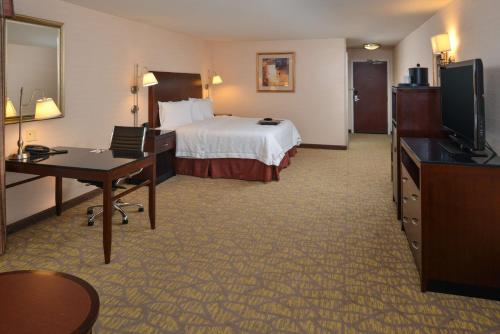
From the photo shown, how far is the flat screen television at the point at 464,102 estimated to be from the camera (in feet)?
7.97

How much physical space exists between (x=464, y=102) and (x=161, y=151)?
12.4 feet

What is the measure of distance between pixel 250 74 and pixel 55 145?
16.6ft

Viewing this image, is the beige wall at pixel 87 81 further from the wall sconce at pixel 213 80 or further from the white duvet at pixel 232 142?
the wall sconce at pixel 213 80

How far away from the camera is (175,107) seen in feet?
20.0

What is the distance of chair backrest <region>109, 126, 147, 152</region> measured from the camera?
3895 mm

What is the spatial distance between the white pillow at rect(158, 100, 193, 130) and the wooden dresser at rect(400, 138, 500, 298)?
4.30 metres

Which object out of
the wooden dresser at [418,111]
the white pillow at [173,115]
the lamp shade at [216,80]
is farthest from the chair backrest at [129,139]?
the lamp shade at [216,80]

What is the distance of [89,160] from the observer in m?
3.14

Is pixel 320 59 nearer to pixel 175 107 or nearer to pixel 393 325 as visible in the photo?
pixel 175 107

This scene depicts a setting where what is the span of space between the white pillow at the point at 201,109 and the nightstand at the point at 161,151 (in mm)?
1215

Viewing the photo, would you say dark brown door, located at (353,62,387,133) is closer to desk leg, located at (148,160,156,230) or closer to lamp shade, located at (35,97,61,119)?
desk leg, located at (148,160,156,230)

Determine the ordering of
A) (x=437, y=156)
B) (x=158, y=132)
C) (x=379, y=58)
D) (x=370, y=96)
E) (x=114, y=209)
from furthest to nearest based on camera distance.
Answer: (x=370, y=96), (x=379, y=58), (x=158, y=132), (x=114, y=209), (x=437, y=156)

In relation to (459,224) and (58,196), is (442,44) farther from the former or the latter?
(58,196)

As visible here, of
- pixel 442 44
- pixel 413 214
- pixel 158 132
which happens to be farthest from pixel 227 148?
pixel 413 214
